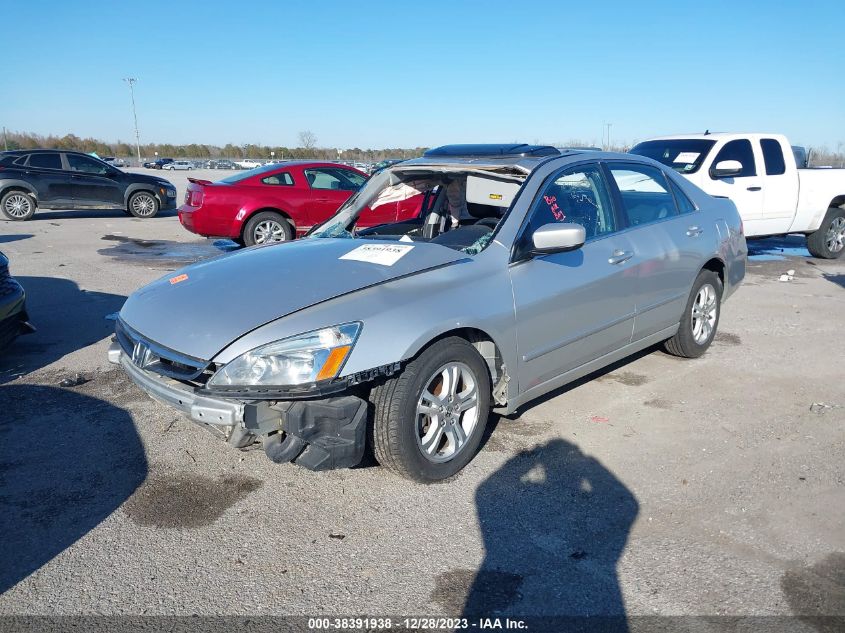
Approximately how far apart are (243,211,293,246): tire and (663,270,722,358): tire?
696cm

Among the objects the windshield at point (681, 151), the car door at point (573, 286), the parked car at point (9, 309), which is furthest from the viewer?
the windshield at point (681, 151)

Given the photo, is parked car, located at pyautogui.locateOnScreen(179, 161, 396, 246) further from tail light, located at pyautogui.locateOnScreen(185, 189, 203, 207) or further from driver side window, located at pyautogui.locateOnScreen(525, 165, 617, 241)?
driver side window, located at pyautogui.locateOnScreen(525, 165, 617, 241)

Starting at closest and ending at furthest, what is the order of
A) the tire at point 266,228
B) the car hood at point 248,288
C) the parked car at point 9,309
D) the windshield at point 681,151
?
the car hood at point 248,288 < the parked car at point 9,309 < the windshield at point 681,151 < the tire at point 266,228

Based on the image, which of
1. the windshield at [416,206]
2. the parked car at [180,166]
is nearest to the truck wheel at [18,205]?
the windshield at [416,206]

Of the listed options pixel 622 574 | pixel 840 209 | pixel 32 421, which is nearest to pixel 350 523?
pixel 622 574

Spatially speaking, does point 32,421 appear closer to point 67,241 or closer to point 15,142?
point 67,241

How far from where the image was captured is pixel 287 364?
10.1 feet

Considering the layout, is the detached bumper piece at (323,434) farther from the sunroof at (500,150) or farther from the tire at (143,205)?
the tire at (143,205)

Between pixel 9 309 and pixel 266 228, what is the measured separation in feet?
20.0

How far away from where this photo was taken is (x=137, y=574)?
113 inches

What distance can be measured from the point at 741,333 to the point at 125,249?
9791 millimetres

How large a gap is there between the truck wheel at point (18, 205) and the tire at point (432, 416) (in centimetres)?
1563

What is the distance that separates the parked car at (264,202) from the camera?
10.8 metres

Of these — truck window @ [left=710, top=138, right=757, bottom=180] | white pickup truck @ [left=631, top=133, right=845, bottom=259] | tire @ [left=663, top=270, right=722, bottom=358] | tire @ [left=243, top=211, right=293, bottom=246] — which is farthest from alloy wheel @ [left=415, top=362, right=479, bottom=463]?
truck window @ [left=710, top=138, right=757, bottom=180]
